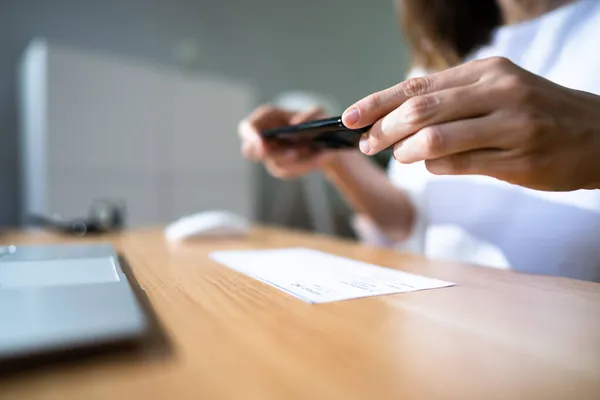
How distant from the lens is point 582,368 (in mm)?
228

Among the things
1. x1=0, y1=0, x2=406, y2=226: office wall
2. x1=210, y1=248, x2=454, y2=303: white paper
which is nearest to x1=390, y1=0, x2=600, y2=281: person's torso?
x1=210, y1=248, x2=454, y2=303: white paper

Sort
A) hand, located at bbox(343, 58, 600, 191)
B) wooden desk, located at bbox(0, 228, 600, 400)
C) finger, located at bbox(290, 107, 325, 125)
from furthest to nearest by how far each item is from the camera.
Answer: finger, located at bbox(290, 107, 325, 125) < hand, located at bbox(343, 58, 600, 191) < wooden desk, located at bbox(0, 228, 600, 400)

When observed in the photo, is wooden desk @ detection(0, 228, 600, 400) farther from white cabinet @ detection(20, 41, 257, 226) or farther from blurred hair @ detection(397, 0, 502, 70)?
white cabinet @ detection(20, 41, 257, 226)

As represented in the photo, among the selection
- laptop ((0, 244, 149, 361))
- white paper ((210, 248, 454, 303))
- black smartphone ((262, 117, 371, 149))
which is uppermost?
black smartphone ((262, 117, 371, 149))

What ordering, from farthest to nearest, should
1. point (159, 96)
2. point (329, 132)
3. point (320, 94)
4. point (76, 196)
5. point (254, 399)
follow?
point (320, 94) < point (159, 96) < point (76, 196) < point (329, 132) < point (254, 399)

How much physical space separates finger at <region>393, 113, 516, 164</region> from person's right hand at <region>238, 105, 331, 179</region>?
40cm

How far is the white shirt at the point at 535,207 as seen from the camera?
65 centimetres

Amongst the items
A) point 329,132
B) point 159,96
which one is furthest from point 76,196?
point 329,132

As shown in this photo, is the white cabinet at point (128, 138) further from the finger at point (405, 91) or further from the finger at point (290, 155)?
the finger at point (405, 91)

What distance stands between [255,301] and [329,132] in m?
0.23

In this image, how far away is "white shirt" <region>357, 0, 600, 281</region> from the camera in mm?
650

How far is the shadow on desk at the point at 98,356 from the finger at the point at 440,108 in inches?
10.0

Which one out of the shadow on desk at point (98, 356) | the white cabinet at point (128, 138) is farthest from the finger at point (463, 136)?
the white cabinet at point (128, 138)

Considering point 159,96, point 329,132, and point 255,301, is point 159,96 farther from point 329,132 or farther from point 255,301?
point 255,301
